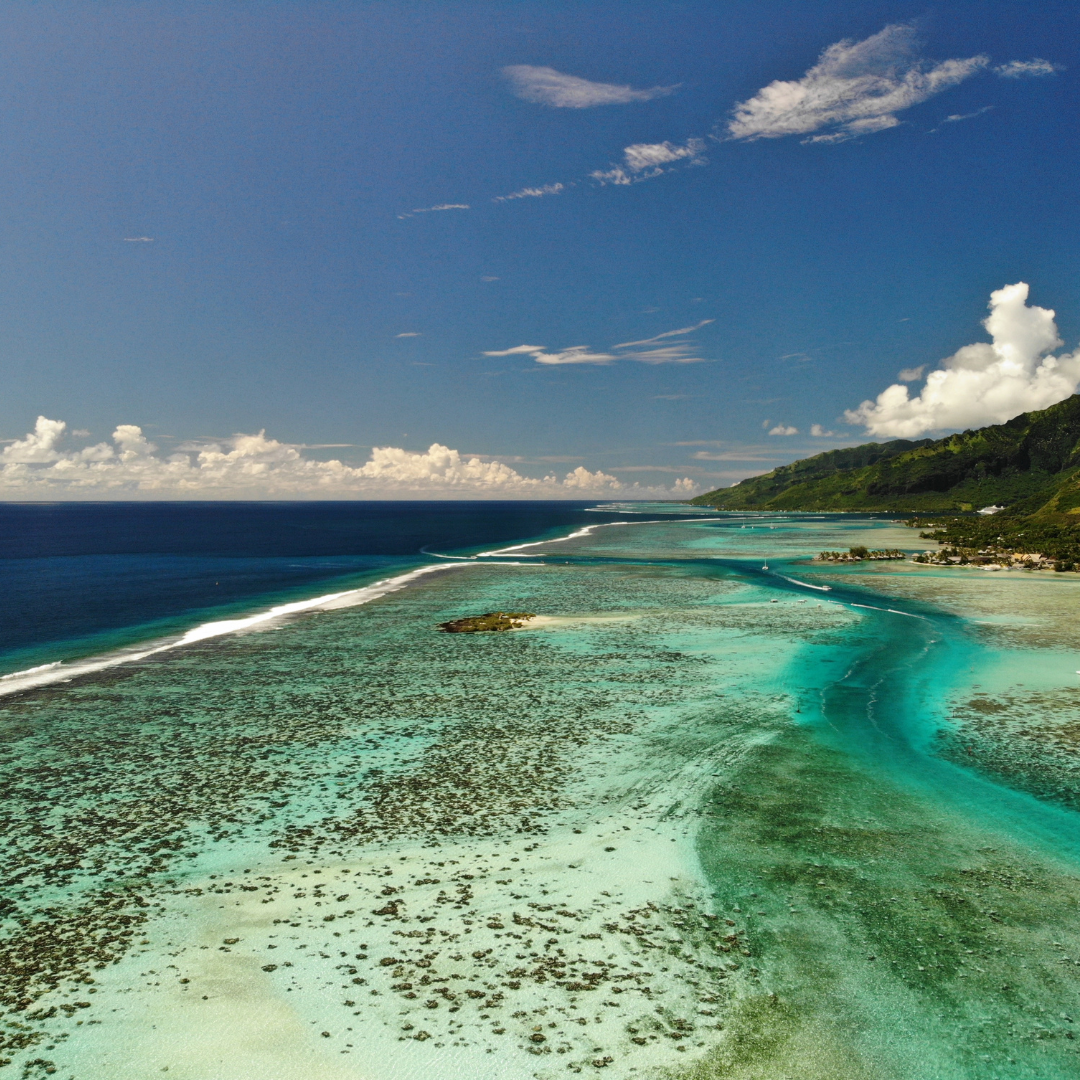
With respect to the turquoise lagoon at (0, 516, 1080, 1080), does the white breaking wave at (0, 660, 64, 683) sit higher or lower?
higher

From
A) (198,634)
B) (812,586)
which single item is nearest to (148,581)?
(198,634)

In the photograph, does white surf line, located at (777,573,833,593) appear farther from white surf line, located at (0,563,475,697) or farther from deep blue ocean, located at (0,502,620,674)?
deep blue ocean, located at (0,502,620,674)

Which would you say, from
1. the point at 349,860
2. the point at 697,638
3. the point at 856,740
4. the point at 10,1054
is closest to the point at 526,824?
the point at 349,860

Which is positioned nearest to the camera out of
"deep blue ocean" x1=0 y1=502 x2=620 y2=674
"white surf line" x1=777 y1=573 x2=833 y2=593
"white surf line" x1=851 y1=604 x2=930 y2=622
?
"deep blue ocean" x1=0 y1=502 x2=620 y2=674

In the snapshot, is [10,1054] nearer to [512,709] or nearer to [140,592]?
[512,709]

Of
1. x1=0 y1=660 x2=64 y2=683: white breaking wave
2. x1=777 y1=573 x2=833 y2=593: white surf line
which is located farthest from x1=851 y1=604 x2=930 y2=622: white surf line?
x1=0 y1=660 x2=64 y2=683: white breaking wave

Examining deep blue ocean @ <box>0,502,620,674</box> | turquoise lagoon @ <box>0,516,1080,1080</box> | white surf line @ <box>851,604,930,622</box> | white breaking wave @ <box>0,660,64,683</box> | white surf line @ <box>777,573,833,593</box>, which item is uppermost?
deep blue ocean @ <box>0,502,620,674</box>

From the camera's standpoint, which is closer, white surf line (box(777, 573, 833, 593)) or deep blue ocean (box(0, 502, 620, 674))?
deep blue ocean (box(0, 502, 620, 674))

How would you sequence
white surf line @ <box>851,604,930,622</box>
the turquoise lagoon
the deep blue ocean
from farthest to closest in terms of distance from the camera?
white surf line @ <box>851,604,930,622</box>
the deep blue ocean
the turquoise lagoon
